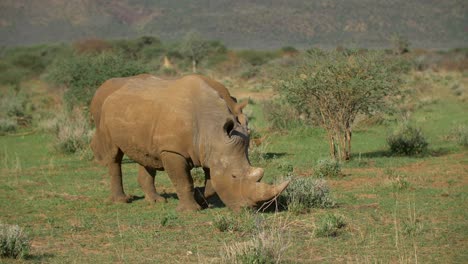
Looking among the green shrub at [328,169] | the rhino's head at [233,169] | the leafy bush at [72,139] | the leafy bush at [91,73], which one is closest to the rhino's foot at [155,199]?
the rhino's head at [233,169]

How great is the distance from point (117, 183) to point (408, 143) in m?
8.17

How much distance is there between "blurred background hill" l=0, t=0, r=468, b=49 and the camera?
61.3 meters

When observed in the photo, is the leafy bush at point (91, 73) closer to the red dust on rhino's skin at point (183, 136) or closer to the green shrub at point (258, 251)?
the red dust on rhino's skin at point (183, 136)

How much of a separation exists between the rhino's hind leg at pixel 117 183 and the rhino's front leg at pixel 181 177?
5.39 ft

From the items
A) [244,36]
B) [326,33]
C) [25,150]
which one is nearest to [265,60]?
[244,36]

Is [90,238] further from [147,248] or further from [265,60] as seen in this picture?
[265,60]

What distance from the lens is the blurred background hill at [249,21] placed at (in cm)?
6131

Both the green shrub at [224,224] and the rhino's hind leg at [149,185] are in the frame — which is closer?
the green shrub at [224,224]

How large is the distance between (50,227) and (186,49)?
169 feet

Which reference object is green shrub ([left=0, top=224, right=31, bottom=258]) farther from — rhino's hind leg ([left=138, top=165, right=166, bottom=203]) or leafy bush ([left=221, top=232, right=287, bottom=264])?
rhino's hind leg ([left=138, top=165, right=166, bottom=203])

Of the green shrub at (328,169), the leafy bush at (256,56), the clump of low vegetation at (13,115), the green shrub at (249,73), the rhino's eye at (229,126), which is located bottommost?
the leafy bush at (256,56)

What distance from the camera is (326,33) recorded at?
58.5 metres

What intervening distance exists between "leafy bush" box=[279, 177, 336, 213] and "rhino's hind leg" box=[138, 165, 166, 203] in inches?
99.0

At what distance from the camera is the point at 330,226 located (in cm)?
977
